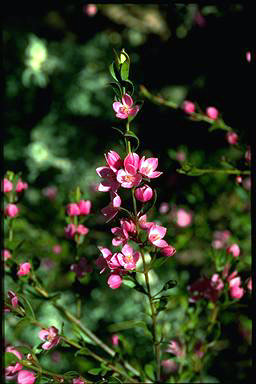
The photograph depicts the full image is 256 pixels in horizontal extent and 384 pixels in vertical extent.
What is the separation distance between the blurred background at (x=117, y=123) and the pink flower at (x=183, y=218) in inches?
0.7

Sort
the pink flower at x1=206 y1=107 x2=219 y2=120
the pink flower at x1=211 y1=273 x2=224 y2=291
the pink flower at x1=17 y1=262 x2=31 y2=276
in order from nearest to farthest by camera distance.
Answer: the pink flower at x1=17 y1=262 x2=31 y2=276, the pink flower at x1=211 y1=273 x2=224 y2=291, the pink flower at x1=206 y1=107 x2=219 y2=120

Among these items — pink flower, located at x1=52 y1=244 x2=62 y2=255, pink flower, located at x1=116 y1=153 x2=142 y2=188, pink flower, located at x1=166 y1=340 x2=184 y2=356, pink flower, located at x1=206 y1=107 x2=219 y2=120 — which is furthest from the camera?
pink flower, located at x1=52 y1=244 x2=62 y2=255

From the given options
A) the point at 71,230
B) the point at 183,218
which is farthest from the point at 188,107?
the point at 71,230

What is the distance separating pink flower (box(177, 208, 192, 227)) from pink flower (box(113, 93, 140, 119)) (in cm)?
89

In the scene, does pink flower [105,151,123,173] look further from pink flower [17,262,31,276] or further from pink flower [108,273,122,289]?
pink flower [17,262,31,276]

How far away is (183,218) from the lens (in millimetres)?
1651

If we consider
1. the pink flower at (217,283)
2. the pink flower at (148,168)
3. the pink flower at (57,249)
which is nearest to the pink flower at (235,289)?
the pink flower at (217,283)

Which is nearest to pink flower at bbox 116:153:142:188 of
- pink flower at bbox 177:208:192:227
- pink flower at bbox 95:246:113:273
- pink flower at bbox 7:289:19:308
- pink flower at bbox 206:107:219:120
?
pink flower at bbox 95:246:113:273

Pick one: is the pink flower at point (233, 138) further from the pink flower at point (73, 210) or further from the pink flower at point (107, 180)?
the pink flower at point (107, 180)

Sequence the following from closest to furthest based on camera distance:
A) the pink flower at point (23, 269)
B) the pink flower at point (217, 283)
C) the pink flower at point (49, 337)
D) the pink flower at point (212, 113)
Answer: the pink flower at point (49, 337) → the pink flower at point (23, 269) → the pink flower at point (217, 283) → the pink flower at point (212, 113)

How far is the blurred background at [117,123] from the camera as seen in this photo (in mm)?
1797

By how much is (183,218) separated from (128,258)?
89 centimetres

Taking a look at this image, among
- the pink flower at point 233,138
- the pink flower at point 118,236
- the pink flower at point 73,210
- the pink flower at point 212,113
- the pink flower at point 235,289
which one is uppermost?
the pink flower at point 212,113

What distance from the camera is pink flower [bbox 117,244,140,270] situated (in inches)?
30.6
